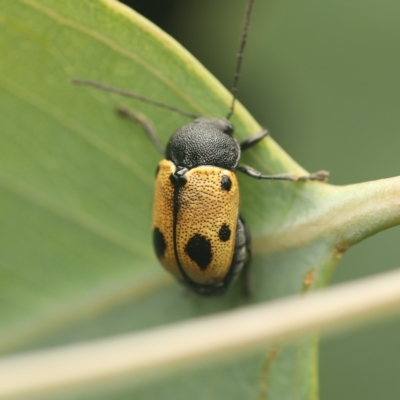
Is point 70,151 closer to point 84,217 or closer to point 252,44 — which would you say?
point 84,217

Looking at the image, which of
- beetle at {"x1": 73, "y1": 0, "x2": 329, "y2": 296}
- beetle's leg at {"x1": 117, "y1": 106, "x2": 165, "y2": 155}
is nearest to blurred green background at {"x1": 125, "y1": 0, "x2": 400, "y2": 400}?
beetle at {"x1": 73, "y1": 0, "x2": 329, "y2": 296}

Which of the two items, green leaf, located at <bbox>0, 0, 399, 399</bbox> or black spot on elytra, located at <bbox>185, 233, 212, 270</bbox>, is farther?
black spot on elytra, located at <bbox>185, 233, 212, 270</bbox>

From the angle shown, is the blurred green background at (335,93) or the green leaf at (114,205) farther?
the blurred green background at (335,93)

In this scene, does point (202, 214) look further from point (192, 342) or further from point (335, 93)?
point (192, 342)

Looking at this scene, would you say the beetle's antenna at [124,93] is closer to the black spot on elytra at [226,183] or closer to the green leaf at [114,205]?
the green leaf at [114,205]

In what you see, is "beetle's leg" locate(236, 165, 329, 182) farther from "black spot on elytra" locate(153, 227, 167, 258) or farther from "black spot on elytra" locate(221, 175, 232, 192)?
"black spot on elytra" locate(153, 227, 167, 258)

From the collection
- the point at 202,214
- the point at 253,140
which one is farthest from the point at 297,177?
the point at 202,214

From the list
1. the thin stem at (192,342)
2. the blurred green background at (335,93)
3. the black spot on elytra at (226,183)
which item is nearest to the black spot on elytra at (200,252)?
the black spot on elytra at (226,183)
